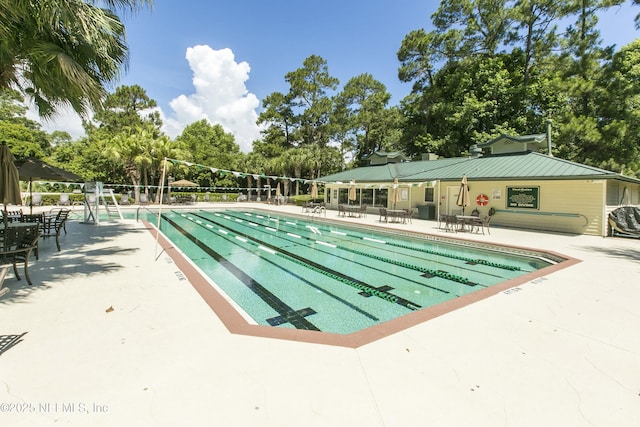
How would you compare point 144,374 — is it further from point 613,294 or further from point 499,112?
point 499,112

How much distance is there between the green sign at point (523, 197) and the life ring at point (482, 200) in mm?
994

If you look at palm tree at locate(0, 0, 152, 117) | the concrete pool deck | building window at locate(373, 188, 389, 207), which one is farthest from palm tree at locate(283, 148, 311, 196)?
the concrete pool deck

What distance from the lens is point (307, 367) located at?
9.21 feet

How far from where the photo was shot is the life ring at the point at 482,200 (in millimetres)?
15234

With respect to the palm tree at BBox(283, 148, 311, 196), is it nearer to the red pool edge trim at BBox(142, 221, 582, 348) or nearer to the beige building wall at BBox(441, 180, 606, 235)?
the beige building wall at BBox(441, 180, 606, 235)

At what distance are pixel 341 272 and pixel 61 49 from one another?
7.73 metres

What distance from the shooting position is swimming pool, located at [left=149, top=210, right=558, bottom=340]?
5012mm

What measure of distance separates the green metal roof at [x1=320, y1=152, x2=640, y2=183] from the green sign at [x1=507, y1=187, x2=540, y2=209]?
37.2 inches

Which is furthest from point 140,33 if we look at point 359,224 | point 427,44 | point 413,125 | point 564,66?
point 564,66

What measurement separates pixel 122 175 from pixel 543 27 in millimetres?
43544

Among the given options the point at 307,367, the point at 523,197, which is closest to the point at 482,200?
the point at 523,197

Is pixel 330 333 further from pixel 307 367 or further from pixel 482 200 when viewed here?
pixel 482 200

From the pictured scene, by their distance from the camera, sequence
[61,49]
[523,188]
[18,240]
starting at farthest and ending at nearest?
[523,188]
[61,49]
[18,240]

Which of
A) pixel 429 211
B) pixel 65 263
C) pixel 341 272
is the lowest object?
pixel 341 272
